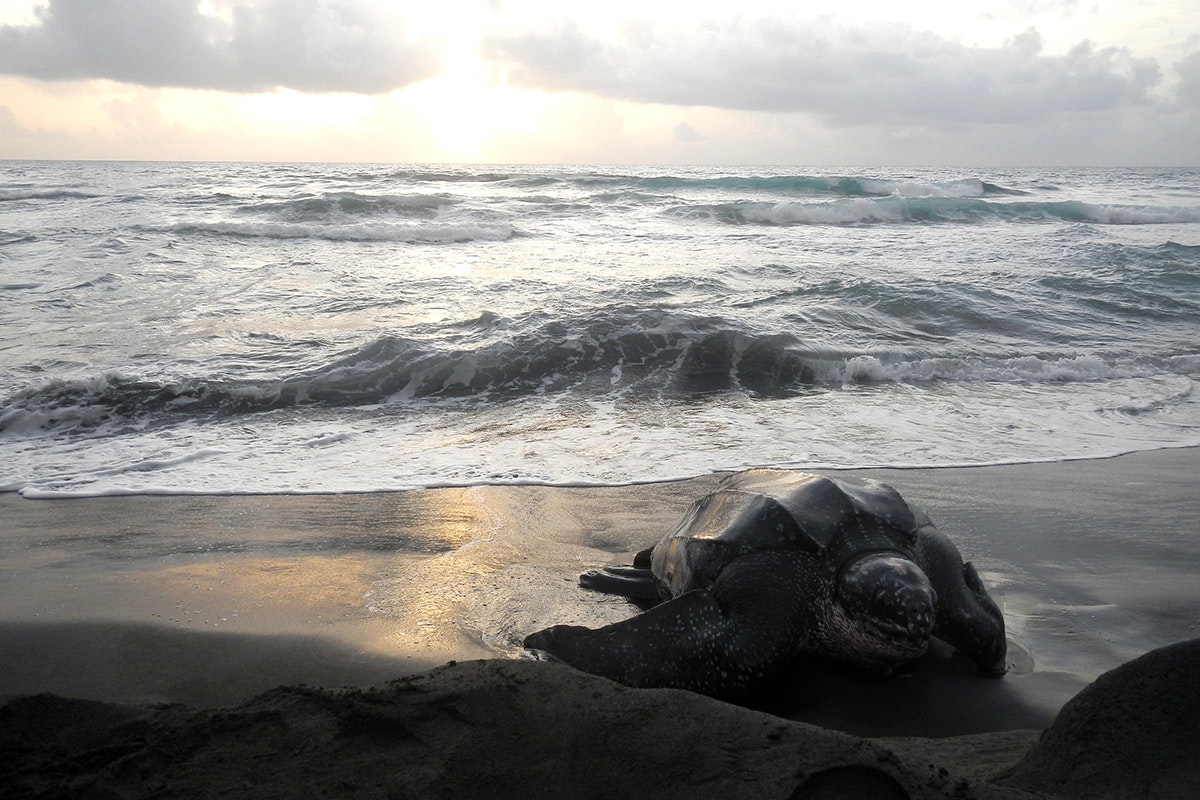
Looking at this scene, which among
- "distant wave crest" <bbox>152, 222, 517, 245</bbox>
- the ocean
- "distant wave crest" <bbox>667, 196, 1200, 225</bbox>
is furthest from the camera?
"distant wave crest" <bbox>667, 196, 1200, 225</bbox>

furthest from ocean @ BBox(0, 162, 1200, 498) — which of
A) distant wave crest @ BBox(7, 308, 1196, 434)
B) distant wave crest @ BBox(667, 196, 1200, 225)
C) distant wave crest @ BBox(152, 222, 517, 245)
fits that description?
distant wave crest @ BBox(667, 196, 1200, 225)

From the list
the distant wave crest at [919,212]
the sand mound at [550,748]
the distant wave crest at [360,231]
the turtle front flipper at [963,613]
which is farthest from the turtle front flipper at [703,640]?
the distant wave crest at [919,212]

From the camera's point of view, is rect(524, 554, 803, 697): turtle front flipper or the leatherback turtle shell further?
the leatherback turtle shell

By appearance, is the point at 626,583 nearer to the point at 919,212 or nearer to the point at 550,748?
the point at 550,748

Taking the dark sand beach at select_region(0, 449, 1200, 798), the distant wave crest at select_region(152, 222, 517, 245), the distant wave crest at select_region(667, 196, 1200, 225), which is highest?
the distant wave crest at select_region(667, 196, 1200, 225)

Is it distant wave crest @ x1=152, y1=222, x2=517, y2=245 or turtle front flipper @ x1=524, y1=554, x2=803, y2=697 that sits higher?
distant wave crest @ x1=152, y1=222, x2=517, y2=245

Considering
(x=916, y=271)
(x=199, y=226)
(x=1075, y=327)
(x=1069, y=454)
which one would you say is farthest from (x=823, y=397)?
(x=199, y=226)

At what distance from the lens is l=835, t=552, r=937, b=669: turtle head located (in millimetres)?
2541

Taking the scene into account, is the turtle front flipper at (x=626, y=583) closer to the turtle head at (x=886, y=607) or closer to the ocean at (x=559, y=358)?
the turtle head at (x=886, y=607)

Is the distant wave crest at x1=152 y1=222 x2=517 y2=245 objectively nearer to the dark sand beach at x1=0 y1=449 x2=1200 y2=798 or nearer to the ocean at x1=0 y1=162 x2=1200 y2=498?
the ocean at x1=0 y1=162 x2=1200 y2=498

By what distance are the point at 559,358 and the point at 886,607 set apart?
5402 millimetres

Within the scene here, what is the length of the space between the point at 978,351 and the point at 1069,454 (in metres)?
3.31

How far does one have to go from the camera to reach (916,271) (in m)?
13.0

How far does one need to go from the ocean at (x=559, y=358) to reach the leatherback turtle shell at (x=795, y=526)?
1.68m
